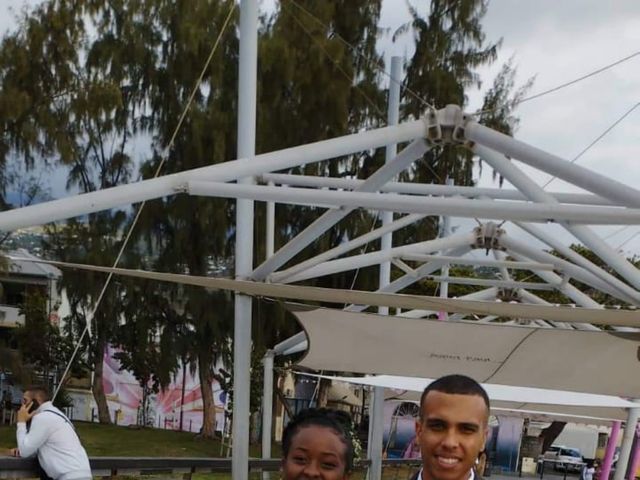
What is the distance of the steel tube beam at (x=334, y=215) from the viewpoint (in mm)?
5680

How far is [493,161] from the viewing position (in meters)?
5.85

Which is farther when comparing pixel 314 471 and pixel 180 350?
Result: pixel 180 350

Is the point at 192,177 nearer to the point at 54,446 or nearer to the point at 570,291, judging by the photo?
the point at 54,446

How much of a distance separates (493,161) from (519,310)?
87cm

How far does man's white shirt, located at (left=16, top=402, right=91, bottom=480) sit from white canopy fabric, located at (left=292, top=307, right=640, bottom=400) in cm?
183

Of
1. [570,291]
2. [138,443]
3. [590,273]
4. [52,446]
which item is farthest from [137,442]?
[52,446]

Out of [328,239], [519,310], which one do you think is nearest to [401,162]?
[519,310]

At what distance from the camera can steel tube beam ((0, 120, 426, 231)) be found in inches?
179

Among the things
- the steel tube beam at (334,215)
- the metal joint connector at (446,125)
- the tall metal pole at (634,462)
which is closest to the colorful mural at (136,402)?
the tall metal pole at (634,462)

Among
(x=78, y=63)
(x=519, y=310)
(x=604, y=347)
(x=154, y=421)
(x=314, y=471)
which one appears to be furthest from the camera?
(x=154, y=421)

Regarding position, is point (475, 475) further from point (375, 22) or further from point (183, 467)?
point (375, 22)

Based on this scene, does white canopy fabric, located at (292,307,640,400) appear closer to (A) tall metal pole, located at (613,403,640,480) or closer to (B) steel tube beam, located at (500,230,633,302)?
(B) steel tube beam, located at (500,230,633,302)

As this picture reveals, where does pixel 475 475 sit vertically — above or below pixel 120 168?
below

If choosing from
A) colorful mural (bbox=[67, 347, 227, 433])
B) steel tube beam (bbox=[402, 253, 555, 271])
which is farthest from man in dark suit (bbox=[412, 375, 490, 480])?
colorful mural (bbox=[67, 347, 227, 433])
